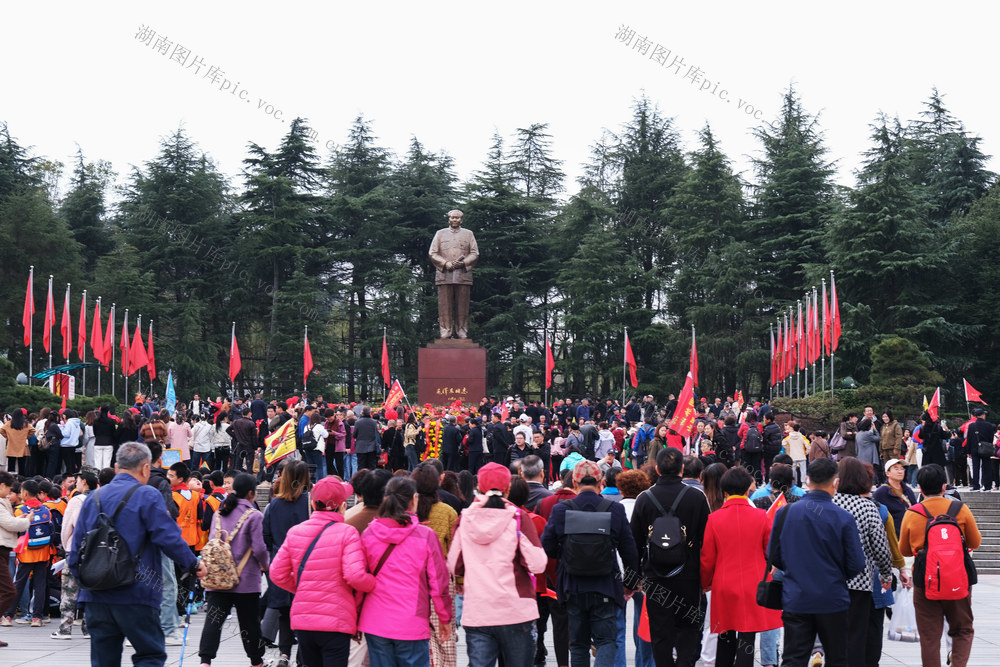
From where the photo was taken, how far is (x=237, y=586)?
7.18 meters

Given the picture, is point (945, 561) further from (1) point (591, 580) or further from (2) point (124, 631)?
(2) point (124, 631)

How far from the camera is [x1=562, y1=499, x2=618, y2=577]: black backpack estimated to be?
6.34 meters

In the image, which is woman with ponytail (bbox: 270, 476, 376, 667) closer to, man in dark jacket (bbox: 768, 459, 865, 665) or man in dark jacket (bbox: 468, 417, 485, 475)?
man in dark jacket (bbox: 768, 459, 865, 665)

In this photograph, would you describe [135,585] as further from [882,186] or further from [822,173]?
[822,173]

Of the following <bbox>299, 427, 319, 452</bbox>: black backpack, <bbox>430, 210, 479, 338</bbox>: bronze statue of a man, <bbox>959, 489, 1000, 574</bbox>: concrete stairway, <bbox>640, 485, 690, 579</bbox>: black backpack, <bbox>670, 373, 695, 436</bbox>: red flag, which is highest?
<bbox>430, 210, 479, 338</bbox>: bronze statue of a man

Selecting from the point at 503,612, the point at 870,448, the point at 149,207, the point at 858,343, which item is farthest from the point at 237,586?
the point at 149,207

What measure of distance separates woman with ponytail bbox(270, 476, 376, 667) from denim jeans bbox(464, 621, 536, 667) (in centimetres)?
71

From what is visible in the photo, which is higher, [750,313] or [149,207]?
[149,207]

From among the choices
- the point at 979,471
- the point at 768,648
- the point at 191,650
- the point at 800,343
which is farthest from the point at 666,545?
the point at 800,343

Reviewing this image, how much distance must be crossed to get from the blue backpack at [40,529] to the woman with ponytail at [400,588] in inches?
205

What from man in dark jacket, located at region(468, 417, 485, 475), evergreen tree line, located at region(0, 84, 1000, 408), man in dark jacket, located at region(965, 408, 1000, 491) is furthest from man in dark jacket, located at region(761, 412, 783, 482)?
evergreen tree line, located at region(0, 84, 1000, 408)

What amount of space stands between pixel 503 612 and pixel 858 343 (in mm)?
34264

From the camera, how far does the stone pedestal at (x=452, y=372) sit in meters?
28.2

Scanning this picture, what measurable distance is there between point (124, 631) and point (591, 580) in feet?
8.76
